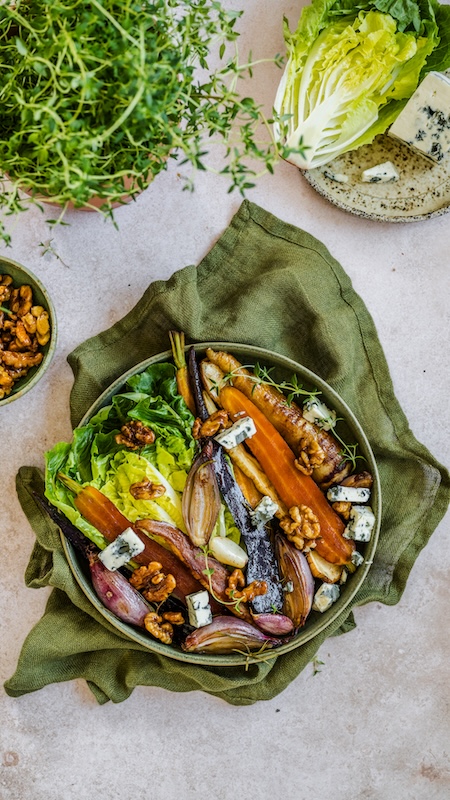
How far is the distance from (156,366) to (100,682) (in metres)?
1.06

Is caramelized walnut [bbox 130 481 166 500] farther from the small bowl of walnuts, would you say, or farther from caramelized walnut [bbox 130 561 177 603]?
the small bowl of walnuts

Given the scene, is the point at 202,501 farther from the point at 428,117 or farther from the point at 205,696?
the point at 428,117

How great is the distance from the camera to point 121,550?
2281 millimetres

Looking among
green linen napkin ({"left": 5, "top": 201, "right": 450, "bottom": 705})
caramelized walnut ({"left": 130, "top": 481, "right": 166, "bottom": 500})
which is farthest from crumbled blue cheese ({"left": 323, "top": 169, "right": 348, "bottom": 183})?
caramelized walnut ({"left": 130, "top": 481, "right": 166, "bottom": 500})

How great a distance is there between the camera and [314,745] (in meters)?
2.64

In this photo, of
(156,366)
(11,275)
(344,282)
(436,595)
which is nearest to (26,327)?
(11,275)

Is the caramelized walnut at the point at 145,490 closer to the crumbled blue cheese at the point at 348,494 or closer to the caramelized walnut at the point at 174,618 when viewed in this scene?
the caramelized walnut at the point at 174,618

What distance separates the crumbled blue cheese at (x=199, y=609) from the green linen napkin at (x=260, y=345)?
0.70 feet

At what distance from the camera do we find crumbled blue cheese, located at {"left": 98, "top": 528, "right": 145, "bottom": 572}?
7.43ft

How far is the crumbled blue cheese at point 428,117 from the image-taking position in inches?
99.0

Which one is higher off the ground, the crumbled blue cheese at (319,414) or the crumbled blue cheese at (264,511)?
the crumbled blue cheese at (319,414)

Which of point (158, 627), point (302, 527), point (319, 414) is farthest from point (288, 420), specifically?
point (158, 627)

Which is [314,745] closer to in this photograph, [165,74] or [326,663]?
[326,663]

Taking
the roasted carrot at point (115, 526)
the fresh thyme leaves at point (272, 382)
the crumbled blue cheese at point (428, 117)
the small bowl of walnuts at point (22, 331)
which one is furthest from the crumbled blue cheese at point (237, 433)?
the crumbled blue cheese at point (428, 117)
